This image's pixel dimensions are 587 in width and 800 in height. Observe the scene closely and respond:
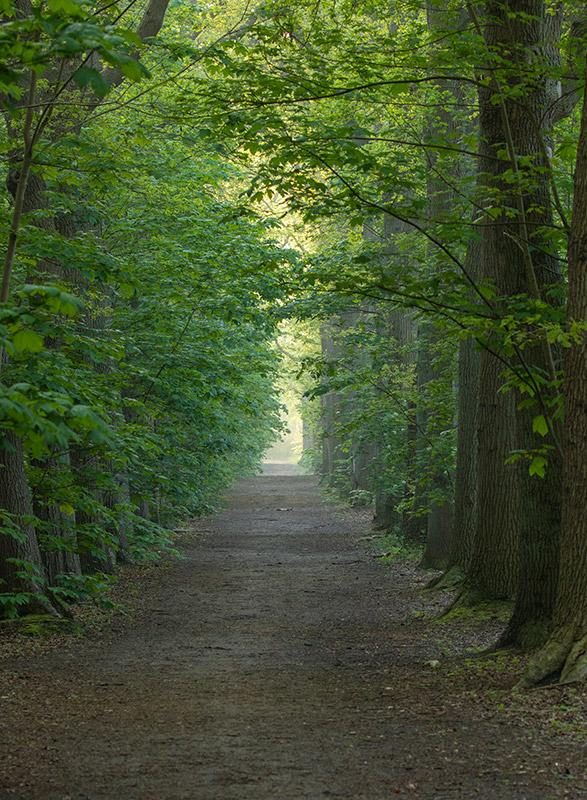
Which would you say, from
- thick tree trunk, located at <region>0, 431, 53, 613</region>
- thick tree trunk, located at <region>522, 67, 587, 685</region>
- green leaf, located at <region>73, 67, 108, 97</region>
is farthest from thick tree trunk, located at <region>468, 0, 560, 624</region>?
thick tree trunk, located at <region>0, 431, 53, 613</region>

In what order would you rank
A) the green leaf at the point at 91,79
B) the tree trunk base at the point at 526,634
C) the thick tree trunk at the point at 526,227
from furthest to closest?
the tree trunk base at the point at 526,634, the thick tree trunk at the point at 526,227, the green leaf at the point at 91,79

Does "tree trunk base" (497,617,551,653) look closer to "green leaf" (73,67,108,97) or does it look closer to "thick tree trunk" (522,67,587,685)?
"thick tree trunk" (522,67,587,685)

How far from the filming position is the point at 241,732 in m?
7.04

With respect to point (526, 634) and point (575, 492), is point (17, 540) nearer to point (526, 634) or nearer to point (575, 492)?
point (526, 634)

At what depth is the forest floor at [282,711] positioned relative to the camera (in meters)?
5.78

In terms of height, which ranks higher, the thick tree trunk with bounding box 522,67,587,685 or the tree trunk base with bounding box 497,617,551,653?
Result: the thick tree trunk with bounding box 522,67,587,685

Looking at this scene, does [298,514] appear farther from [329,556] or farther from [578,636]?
[578,636]

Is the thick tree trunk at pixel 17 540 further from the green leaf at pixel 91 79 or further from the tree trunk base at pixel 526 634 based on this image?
the green leaf at pixel 91 79

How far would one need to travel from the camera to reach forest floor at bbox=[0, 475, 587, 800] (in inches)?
228

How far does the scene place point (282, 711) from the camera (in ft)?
25.4

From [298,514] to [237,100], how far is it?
2602cm

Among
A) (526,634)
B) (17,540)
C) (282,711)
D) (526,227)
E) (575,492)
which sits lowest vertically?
(282,711)

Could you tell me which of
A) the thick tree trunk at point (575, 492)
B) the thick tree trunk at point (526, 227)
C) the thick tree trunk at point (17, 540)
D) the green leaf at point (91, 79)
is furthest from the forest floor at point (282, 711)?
the green leaf at point (91, 79)

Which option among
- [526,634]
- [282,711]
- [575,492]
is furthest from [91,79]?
[526,634]
